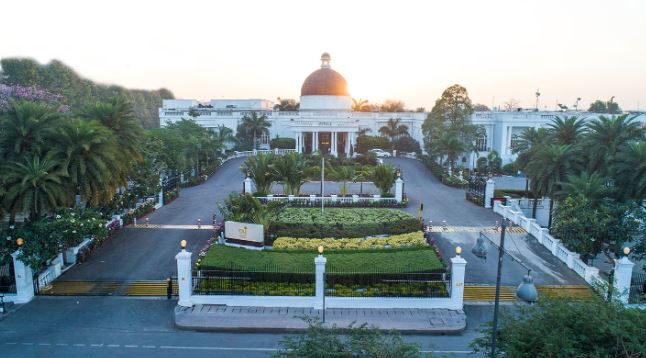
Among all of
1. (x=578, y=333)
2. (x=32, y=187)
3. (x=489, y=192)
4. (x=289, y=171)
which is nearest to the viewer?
(x=578, y=333)

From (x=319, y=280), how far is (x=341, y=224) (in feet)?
28.5

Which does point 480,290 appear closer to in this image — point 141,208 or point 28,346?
point 28,346

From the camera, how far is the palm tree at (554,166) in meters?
28.9

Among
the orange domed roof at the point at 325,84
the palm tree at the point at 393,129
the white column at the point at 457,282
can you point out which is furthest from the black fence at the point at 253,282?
the orange domed roof at the point at 325,84

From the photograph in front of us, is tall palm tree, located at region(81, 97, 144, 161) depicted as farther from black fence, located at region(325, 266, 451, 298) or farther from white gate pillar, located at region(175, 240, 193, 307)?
black fence, located at region(325, 266, 451, 298)

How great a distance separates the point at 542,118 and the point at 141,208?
50.6 m

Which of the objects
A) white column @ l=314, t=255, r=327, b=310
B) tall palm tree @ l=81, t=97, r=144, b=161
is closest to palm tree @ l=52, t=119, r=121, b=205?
tall palm tree @ l=81, t=97, r=144, b=161

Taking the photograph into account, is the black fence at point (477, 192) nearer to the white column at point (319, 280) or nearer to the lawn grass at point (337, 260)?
the lawn grass at point (337, 260)

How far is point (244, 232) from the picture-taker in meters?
24.7

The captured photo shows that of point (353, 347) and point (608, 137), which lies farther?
point (608, 137)

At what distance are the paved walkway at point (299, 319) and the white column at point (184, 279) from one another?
0.31 metres

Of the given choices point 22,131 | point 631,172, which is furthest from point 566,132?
point 22,131

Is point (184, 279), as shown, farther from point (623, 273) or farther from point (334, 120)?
point (334, 120)

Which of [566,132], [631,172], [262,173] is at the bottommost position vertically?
[262,173]
